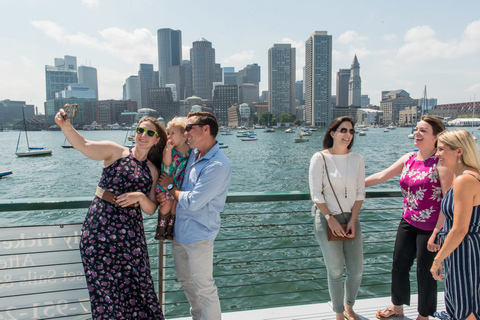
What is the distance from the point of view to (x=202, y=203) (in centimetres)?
224

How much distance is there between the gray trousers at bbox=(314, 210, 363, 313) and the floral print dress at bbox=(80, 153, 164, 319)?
1.37 m

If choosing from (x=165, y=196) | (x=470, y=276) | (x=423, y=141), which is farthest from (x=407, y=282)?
(x=165, y=196)

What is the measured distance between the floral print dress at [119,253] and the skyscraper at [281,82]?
189018mm

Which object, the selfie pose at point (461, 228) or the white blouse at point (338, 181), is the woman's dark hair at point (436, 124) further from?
the white blouse at point (338, 181)

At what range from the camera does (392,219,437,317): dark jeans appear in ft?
8.71

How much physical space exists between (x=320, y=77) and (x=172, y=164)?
6779 inches

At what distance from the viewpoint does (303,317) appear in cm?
289

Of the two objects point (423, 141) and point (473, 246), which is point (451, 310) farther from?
point (423, 141)

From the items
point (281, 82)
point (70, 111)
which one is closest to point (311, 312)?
point (70, 111)

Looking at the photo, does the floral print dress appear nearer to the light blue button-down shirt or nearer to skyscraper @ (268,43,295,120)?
the light blue button-down shirt

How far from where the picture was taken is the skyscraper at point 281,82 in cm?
19175

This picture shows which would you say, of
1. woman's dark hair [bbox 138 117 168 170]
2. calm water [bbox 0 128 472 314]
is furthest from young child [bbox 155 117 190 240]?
calm water [bbox 0 128 472 314]

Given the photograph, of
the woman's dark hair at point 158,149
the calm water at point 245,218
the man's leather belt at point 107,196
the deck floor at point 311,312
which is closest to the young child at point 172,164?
the woman's dark hair at point 158,149

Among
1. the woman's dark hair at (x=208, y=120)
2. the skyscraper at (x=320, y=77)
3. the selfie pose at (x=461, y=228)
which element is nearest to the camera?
the selfie pose at (x=461, y=228)
